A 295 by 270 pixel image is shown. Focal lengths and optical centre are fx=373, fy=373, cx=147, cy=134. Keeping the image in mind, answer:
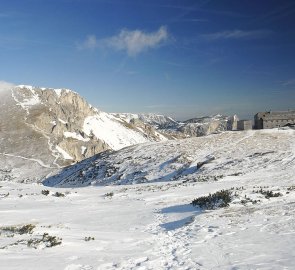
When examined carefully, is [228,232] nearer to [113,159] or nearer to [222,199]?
[222,199]

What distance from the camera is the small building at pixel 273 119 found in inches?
5177

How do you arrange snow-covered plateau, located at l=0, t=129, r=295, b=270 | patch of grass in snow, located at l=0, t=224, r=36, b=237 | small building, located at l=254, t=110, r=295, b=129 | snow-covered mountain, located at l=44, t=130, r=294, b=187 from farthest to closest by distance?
small building, located at l=254, t=110, r=295, b=129, snow-covered mountain, located at l=44, t=130, r=294, b=187, patch of grass in snow, located at l=0, t=224, r=36, b=237, snow-covered plateau, located at l=0, t=129, r=295, b=270

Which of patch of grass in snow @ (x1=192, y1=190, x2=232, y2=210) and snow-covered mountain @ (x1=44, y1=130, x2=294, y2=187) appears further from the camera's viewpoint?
snow-covered mountain @ (x1=44, y1=130, x2=294, y2=187)

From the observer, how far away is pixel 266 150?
5509cm

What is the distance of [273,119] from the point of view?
13262cm

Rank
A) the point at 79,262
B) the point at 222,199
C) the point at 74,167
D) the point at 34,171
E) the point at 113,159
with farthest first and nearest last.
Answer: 1. the point at 34,171
2. the point at 74,167
3. the point at 113,159
4. the point at 222,199
5. the point at 79,262

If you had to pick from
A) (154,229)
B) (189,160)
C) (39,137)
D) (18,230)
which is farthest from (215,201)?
(39,137)

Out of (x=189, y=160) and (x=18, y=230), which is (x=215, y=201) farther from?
(x=189, y=160)

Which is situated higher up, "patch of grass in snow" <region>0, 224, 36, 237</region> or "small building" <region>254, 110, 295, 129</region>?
"small building" <region>254, 110, 295, 129</region>

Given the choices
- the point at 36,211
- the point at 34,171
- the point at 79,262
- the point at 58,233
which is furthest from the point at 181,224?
the point at 34,171

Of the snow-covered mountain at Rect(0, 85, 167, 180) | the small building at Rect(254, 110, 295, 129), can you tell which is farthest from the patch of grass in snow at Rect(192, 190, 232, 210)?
the small building at Rect(254, 110, 295, 129)

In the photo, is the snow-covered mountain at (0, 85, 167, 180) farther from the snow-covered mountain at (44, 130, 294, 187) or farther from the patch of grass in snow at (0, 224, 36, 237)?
the patch of grass in snow at (0, 224, 36, 237)

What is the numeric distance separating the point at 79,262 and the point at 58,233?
4.46 m

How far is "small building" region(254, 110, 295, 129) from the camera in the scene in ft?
431
